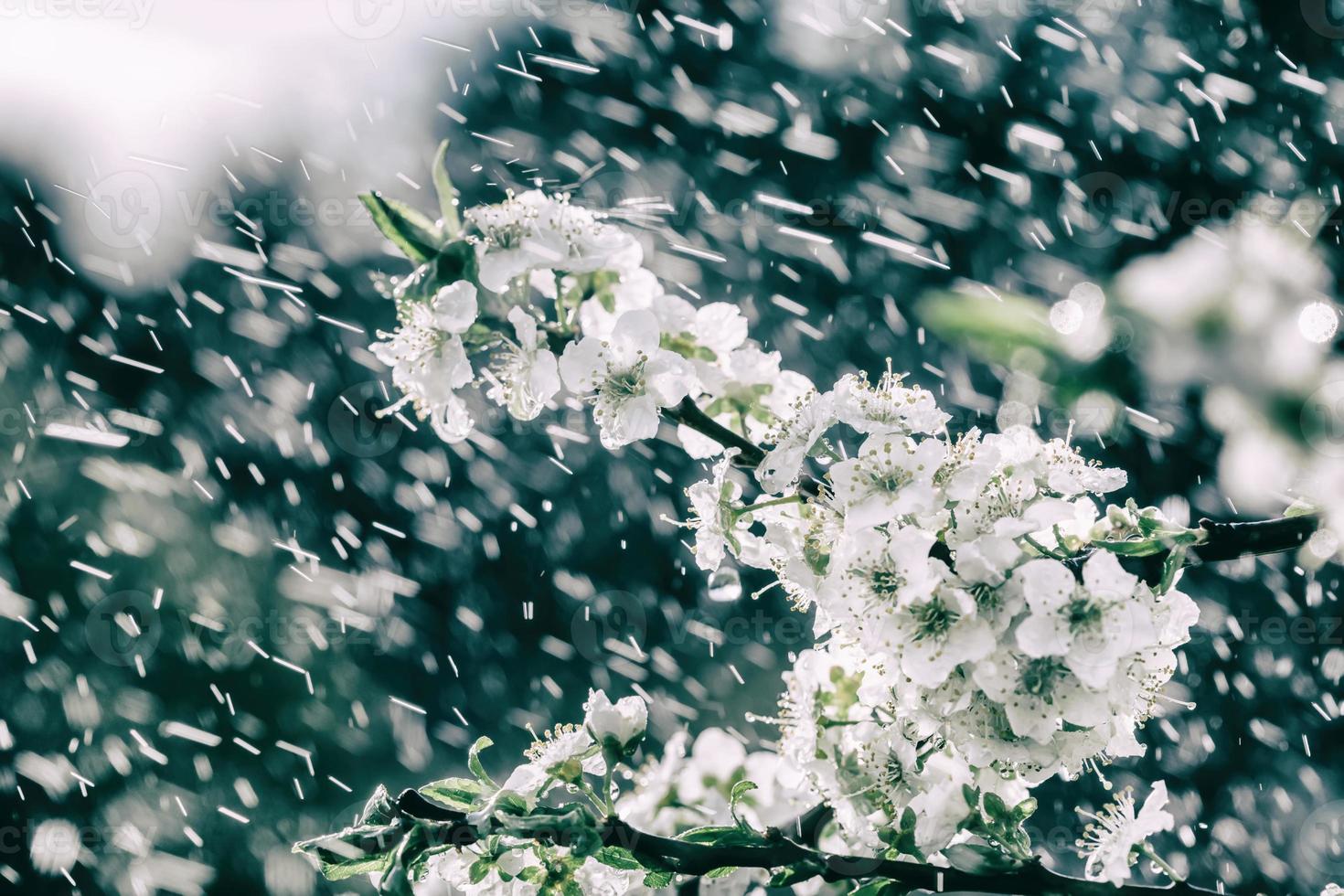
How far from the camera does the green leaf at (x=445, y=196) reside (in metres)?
0.75

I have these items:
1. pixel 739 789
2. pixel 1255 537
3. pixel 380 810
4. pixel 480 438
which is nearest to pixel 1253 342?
pixel 1255 537

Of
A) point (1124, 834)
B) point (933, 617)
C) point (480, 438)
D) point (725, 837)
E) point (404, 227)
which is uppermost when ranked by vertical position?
point (404, 227)

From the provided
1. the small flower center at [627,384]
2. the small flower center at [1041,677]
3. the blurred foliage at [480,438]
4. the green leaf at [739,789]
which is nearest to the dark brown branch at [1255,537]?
the small flower center at [1041,677]

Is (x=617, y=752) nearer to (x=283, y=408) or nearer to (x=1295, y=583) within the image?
(x=1295, y=583)

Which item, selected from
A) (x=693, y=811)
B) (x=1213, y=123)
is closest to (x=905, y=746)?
(x=693, y=811)

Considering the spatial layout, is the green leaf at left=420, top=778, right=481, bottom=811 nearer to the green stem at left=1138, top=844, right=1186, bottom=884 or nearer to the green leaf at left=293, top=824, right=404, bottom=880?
the green leaf at left=293, top=824, right=404, bottom=880

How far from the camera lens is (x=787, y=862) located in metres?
0.70

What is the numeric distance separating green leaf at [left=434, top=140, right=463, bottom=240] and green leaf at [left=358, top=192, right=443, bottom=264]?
0.04 feet

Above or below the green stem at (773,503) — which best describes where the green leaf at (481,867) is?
below

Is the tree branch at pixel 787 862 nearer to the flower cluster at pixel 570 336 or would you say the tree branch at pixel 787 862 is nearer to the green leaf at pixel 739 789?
the green leaf at pixel 739 789

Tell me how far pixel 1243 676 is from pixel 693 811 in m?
2.04

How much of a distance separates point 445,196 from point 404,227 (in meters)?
0.05

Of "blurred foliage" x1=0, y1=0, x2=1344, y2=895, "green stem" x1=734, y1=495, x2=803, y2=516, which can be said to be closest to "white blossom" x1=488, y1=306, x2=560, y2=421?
"green stem" x1=734, y1=495, x2=803, y2=516

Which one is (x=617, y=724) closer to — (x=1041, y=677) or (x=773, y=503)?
(x=773, y=503)
